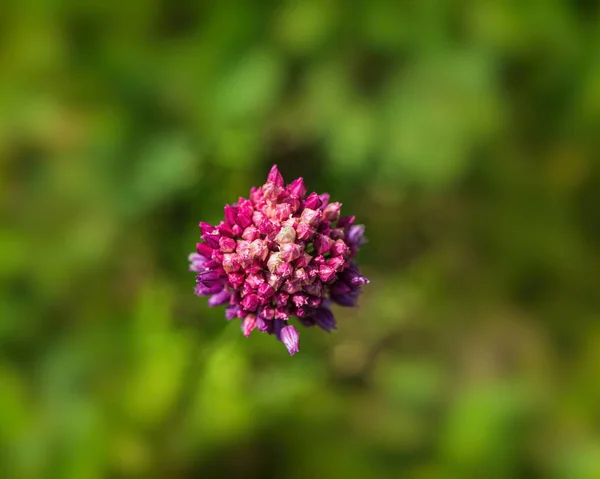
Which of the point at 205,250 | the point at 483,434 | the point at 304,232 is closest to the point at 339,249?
the point at 304,232

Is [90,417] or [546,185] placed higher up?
[546,185]

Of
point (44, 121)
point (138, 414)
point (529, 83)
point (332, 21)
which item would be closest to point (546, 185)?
point (529, 83)

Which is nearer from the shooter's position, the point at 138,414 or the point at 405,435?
the point at 138,414

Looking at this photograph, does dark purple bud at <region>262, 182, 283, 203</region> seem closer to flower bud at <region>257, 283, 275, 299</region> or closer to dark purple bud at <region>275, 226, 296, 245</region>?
dark purple bud at <region>275, 226, 296, 245</region>

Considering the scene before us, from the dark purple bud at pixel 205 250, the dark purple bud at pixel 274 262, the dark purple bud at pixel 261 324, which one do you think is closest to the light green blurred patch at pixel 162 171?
the dark purple bud at pixel 205 250

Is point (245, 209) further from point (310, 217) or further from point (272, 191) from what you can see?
point (310, 217)

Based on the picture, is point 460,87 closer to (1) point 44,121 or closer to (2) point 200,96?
(2) point 200,96
